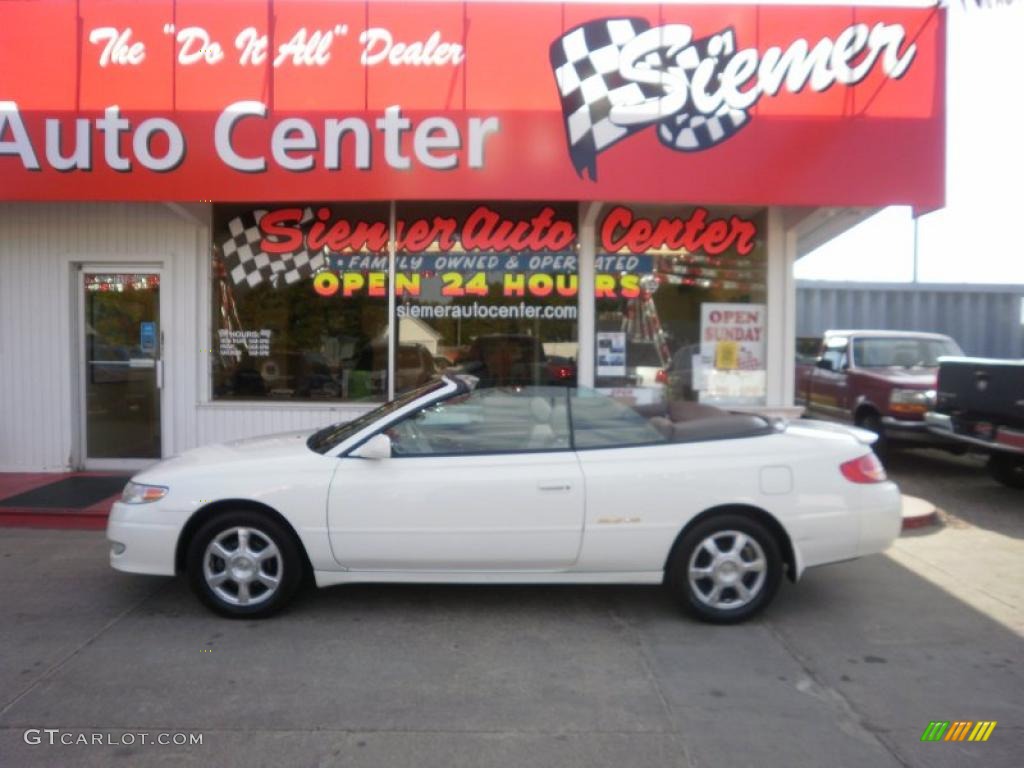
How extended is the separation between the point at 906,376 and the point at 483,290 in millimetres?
5730

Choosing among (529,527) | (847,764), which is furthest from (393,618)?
(847,764)

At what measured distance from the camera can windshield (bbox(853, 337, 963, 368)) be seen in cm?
1189

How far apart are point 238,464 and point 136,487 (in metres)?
0.65

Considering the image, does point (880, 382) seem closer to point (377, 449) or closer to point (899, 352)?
point (899, 352)

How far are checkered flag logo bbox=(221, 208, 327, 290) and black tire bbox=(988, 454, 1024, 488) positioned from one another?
7.65 m

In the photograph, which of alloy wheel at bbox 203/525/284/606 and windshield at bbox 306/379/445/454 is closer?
alloy wheel at bbox 203/525/284/606

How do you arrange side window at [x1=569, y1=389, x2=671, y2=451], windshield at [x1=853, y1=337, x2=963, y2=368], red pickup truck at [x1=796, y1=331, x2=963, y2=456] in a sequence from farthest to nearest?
windshield at [x1=853, y1=337, x2=963, y2=368], red pickup truck at [x1=796, y1=331, x2=963, y2=456], side window at [x1=569, y1=389, x2=671, y2=451]

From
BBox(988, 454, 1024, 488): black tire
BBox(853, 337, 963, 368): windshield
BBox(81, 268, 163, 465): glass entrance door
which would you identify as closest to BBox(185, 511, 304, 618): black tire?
BBox(81, 268, 163, 465): glass entrance door

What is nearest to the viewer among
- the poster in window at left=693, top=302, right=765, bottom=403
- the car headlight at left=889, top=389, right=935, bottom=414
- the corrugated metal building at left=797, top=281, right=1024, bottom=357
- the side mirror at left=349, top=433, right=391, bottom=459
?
the side mirror at left=349, top=433, right=391, bottom=459

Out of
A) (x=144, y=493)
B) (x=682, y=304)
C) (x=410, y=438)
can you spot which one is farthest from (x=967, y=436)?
(x=144, y=493)

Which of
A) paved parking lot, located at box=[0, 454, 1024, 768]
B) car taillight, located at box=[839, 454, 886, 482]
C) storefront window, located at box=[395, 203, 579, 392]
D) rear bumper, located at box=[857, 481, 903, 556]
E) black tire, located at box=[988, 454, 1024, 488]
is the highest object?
storefront window, located at box=[395, 203, 579, 392]

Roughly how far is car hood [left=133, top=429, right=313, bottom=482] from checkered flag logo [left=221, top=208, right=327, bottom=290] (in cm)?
381

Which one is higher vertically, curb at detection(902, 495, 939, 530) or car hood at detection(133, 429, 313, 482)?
car hood at detection(133, 429, 313, 482)

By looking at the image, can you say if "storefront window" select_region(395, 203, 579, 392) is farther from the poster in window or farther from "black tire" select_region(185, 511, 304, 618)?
"black tire" select_region(185, 511, 304, 618)
